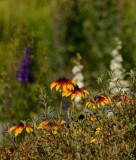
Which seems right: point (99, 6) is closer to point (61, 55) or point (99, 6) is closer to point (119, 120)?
point (61, 55)

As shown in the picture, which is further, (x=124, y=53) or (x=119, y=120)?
(x=124, y=53)

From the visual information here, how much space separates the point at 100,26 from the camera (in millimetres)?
9555

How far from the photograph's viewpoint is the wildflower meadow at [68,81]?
3.39 meters

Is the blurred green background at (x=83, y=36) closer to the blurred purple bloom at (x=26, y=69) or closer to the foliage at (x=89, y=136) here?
the blurred purple bloom at (x=26, y=69)

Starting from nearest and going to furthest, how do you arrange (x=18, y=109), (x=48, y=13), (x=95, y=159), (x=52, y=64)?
(x=95, y=159)
(x=18, y=109)
(x=52, y=64)
(x=48, y=13)

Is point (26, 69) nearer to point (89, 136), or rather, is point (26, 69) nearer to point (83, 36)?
point (83, 36)

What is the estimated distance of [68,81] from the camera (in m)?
3.96

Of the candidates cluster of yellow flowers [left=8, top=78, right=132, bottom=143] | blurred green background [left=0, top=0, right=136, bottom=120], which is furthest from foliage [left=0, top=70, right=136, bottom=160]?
blurred green background [left=0, top=0, right=136, bottom=120]

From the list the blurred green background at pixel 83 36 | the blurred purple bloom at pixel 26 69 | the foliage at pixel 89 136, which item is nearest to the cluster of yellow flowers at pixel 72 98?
the foliage at pixel 89 136

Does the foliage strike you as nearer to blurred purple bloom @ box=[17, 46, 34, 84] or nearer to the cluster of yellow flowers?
the cluster of yellow flowers

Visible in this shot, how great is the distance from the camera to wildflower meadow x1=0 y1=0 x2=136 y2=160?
339 centimetres

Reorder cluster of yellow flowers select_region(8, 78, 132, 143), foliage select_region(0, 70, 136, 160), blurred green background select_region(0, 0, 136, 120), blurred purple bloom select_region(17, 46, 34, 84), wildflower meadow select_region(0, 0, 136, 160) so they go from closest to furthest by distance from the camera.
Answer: foliage select_region(0, 70, 136, 160) → wildflower meadow select_region(0, 0, 136, 160) → cluster of yellow flowers select_region(8, 78, 132, 143) → blurred purple bloom select_region(17, 46, 34, 84) → blurred green background select_region(0, 0, 136, 120)

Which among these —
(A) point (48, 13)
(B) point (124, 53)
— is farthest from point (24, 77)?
(A) point (48, 13)

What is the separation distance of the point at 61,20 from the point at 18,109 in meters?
2.82
